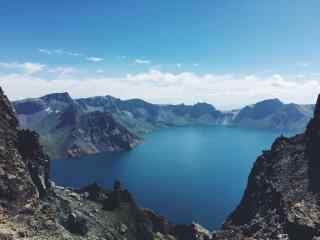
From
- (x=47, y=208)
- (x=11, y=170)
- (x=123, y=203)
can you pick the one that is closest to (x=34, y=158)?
(x=47, y=208)

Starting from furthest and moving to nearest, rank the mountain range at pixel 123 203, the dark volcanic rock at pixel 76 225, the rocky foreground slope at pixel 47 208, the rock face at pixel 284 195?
the dark volcanic rock at pixel 76 225
the rocky foreground slope at pixel 47 208
the mountain range at pixel 123 203
the rock face at pixel 284 195

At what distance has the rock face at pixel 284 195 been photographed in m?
65.2

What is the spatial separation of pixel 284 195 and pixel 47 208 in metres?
63.4

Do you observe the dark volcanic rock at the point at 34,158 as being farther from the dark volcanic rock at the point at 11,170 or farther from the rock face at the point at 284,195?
the rock face at the point at 284,195

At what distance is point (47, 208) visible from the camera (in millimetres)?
86000

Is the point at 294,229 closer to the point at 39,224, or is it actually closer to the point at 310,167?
the point at 310,167

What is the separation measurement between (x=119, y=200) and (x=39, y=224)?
196 ft

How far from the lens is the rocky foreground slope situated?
72.6 meters

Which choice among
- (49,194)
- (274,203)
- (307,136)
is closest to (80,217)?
(49,194)

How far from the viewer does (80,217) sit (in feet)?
328

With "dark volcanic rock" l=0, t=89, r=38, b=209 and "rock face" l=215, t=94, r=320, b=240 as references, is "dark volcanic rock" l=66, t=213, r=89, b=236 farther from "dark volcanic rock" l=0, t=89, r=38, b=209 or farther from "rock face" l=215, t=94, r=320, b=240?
"rock face" l=215, t=94, r=320, b=240

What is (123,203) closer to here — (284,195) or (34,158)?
(34,158)

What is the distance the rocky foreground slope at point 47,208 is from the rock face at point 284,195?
3638 centimetres

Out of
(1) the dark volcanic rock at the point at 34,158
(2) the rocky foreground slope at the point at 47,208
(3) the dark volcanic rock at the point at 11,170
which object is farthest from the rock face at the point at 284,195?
(1) the dark volcanic rock at the point at 34,158
